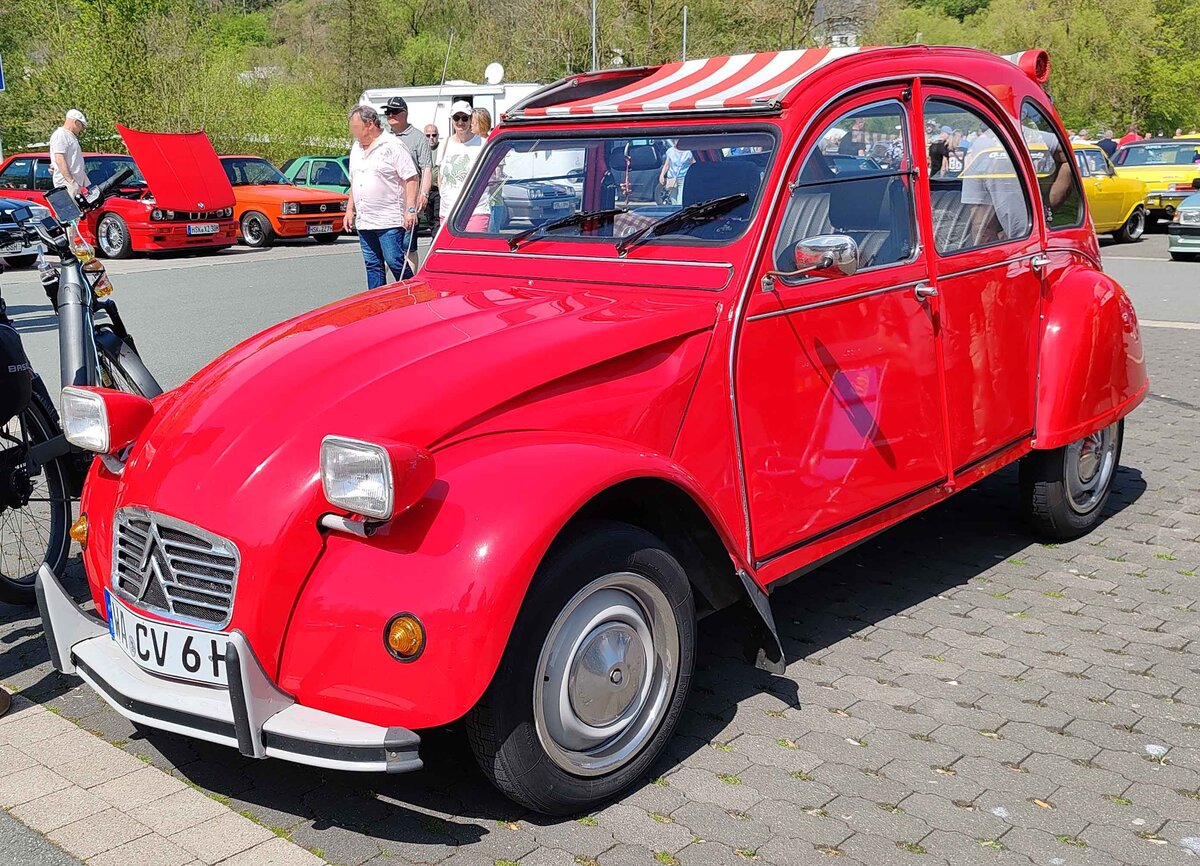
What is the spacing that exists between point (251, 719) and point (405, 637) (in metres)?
0.45

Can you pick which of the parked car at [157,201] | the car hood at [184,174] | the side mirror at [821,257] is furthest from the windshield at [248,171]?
the side mirror at [821,257]

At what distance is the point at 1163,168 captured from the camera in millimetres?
22547

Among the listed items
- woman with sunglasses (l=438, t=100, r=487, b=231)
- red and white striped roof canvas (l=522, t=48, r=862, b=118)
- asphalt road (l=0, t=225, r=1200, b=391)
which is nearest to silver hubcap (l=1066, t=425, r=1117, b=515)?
red and white striped roof canvas (l=522, t=48, r=862, b=118)

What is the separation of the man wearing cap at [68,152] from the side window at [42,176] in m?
4.74

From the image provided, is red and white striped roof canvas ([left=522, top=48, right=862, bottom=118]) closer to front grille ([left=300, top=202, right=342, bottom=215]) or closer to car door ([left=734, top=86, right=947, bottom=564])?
car door ([left=734, top=86, right=947, bottom=564])

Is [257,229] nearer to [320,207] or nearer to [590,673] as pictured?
[320,207]

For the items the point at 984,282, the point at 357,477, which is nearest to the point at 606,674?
the point at 357,477

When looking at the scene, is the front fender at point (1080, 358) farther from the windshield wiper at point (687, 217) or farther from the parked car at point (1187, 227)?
the parked car at point (1187, 227)

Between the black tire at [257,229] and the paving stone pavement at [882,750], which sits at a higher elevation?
the black tire at [257,229]

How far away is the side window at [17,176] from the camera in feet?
62.6

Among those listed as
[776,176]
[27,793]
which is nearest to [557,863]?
[27,793]

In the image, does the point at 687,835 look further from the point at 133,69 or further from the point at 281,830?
the point at 133,69

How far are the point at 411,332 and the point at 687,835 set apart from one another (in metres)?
1.71

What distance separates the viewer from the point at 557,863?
3.11 meters
